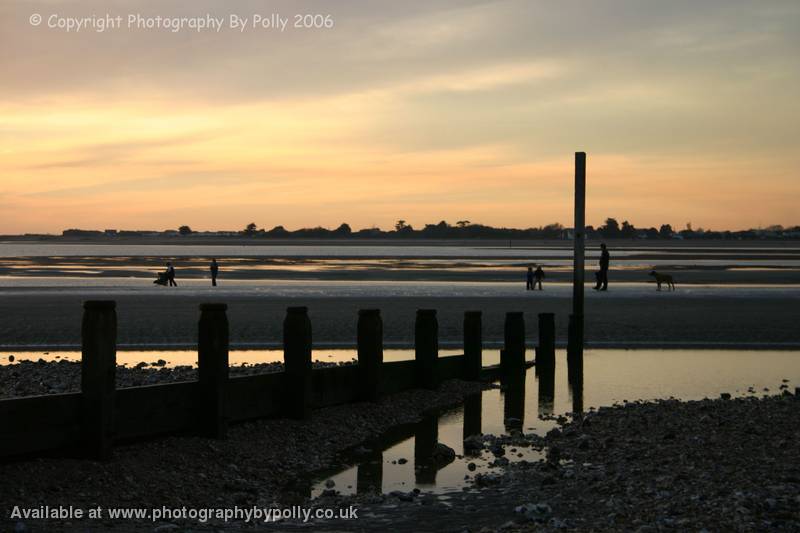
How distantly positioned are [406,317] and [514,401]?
12.5 meters

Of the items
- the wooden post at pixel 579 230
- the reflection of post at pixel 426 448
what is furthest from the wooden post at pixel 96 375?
the wooden post at pixel 579 230

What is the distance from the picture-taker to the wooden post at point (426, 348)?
15.4 meters

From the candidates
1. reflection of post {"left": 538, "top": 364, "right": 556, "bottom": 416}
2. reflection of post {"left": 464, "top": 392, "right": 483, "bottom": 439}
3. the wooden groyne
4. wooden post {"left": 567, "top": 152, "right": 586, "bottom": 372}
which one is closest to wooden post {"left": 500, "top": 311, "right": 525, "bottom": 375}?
reflection of post {"left": 538, "top": 364, "right": 556, "bottom": 416}

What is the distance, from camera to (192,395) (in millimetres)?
10688

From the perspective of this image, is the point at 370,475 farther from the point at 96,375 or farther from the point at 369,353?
the point at 96,375

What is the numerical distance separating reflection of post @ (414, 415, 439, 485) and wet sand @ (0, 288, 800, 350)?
8510mm

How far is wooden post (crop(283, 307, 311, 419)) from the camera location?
39.7 ft

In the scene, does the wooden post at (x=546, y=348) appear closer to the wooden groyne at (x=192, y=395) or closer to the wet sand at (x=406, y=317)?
the wet sand at (x=406, y=317)

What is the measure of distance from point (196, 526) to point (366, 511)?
1626 millimetres

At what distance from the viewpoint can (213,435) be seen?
1072 centimetres

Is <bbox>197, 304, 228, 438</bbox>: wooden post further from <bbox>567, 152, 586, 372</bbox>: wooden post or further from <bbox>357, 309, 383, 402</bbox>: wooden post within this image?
<bbox>567, 152, 586, 372</bbox>: wooden post

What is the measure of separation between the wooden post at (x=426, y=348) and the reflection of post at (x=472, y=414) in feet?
2.19

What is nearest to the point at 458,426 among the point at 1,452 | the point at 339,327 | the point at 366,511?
the point at 366,511

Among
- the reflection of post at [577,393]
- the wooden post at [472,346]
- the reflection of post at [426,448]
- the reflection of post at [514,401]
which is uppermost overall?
the wooden post at [472,346]
